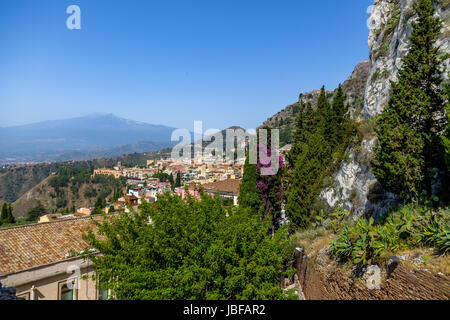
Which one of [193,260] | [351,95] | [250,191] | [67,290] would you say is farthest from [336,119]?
[351,95]

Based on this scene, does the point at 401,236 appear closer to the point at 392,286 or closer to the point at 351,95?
the point at 392,286

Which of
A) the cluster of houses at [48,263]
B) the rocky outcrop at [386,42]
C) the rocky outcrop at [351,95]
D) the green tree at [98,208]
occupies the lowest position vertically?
the green tree at [98,208]

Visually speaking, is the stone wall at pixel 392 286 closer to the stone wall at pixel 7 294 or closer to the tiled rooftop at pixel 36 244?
the stone wall at pixel 7 294

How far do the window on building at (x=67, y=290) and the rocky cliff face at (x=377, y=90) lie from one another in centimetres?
1264

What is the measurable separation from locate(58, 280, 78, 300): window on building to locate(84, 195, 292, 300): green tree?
206 inches

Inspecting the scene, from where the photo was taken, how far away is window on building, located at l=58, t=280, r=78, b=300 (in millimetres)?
10804

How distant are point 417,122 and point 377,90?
880 centimetres

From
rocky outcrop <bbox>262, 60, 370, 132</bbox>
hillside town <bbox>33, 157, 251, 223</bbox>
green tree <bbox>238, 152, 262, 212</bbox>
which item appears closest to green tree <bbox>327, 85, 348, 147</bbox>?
green tree <bbox>238, 152, 262, 212</bbox>

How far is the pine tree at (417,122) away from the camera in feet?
24.9

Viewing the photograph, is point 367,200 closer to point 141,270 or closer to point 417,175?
point 417,175

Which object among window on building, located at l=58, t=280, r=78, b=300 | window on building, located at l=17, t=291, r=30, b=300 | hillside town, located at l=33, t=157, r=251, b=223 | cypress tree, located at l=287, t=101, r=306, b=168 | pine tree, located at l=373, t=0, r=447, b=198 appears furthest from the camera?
hillside town, located at l=33, t=157, r=251, b=223

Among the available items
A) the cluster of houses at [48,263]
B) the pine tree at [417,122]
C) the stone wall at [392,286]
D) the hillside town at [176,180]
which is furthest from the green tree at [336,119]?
the hillside town at [176,180]

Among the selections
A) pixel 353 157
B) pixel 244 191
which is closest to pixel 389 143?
pixel 353 157

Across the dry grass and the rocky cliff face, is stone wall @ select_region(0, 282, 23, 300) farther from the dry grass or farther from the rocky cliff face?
the rocky cliff face
